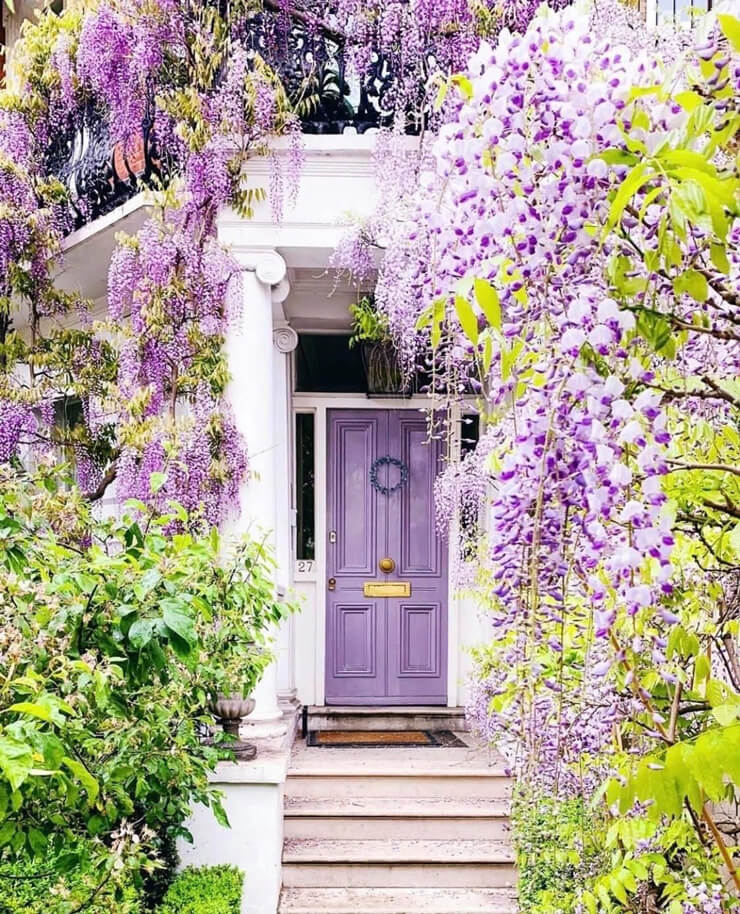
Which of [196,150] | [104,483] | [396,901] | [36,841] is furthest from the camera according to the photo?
[104,483]

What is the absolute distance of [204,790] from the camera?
3465 millimetres

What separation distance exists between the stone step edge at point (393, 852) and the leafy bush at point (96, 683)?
149cm

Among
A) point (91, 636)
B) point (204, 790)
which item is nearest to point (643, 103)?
point (91, 636)

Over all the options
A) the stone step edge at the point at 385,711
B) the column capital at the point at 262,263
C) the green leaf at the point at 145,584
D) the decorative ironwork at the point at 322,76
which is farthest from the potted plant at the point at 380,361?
the green leaf at the point at 145,584

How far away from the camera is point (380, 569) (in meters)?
6.65

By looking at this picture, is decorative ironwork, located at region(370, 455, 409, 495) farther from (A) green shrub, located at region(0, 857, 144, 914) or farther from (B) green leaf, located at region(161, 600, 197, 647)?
(B) green leaf, located at region(161, 600, 197, 647)

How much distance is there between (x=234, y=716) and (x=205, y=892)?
775 millimetres

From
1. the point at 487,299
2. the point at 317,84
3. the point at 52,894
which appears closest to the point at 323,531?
the point at 317,84

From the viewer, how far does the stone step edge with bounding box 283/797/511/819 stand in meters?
4.97

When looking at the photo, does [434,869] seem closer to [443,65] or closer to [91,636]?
[91,636]

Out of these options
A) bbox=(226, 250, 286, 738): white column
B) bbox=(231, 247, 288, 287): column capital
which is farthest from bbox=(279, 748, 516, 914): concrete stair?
bbox=(231, 247, 288, 287): column capital

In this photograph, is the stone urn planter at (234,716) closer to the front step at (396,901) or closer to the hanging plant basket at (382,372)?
the front step at (396,901)

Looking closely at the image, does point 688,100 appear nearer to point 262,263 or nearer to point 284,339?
point 262,263

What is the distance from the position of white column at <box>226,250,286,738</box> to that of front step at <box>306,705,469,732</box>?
1.45m
